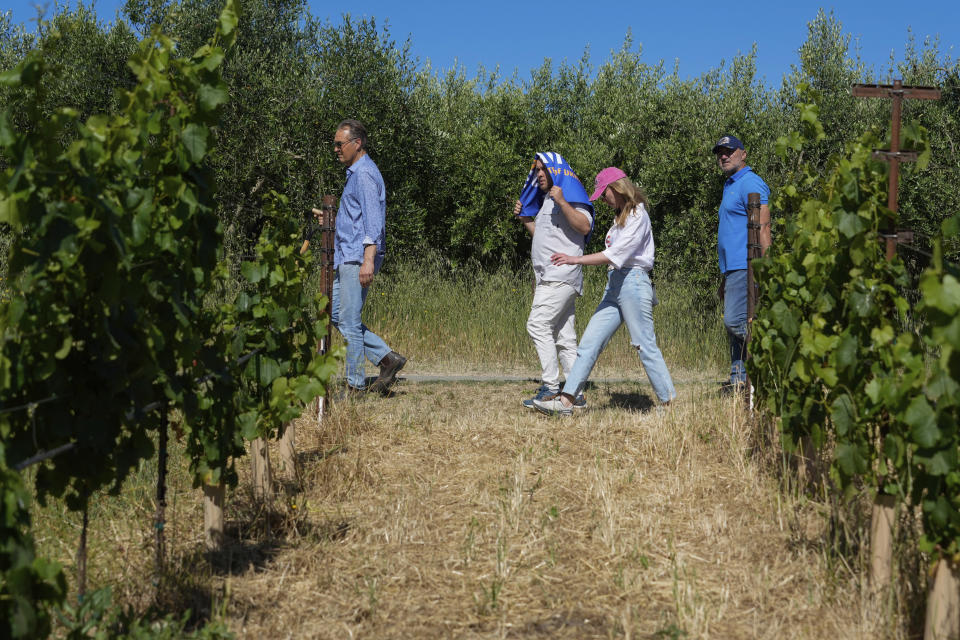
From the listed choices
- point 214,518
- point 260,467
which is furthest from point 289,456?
point 214,518

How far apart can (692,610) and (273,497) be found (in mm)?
1998

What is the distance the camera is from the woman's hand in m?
6.60

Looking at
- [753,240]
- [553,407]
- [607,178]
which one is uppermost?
[607,178]

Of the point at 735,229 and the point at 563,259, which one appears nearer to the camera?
the point at 563,259

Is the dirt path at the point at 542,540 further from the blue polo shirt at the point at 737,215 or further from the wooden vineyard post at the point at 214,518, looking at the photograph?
the blue polo shirt at the point at 737,215

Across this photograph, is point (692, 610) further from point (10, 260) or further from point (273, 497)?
point (10, 260)

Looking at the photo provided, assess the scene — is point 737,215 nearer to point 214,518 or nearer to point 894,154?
point 894,154

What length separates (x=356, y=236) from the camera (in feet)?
22.7

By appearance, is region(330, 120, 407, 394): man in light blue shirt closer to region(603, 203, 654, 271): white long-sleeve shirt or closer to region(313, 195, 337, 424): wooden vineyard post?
region(313, 195, 337, 424): wooden vineyard post

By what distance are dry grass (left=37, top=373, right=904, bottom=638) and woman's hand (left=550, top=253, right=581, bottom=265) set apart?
3.87ft

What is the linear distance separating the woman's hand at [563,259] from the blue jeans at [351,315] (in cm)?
145

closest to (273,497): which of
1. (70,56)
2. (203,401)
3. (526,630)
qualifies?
(203,401)

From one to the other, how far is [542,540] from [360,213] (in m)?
3.38

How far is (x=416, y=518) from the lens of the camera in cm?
455
